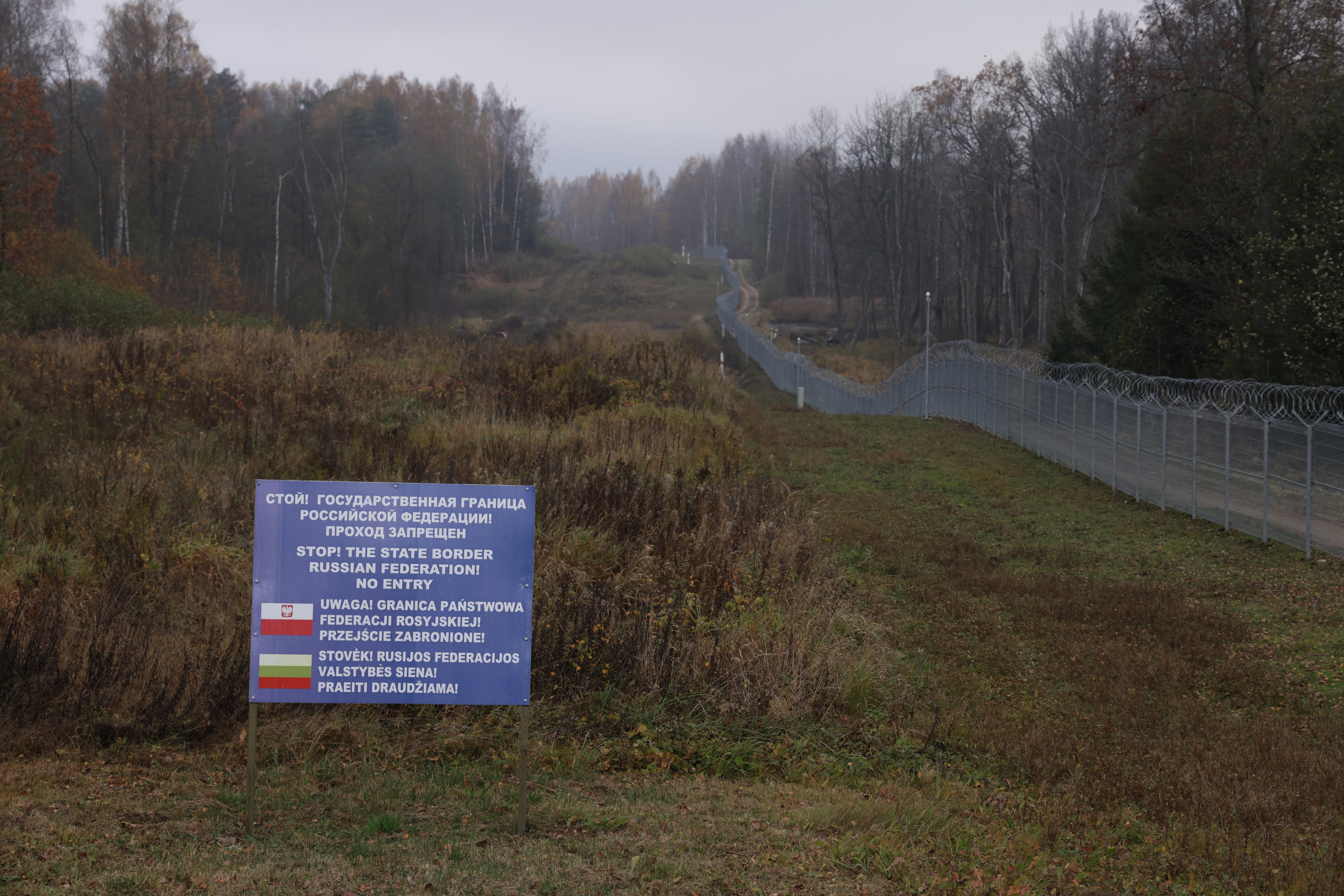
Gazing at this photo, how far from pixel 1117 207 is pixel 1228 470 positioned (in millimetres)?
31706

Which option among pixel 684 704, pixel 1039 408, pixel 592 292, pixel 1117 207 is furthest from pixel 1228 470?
pixel 592 292

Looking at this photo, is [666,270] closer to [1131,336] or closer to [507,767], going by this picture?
[1131,336]

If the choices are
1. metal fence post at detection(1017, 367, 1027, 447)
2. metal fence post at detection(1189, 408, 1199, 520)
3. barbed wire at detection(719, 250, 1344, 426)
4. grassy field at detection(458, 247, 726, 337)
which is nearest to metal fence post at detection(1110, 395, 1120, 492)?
barbed wire at detection(719, 250, 1344, 426)

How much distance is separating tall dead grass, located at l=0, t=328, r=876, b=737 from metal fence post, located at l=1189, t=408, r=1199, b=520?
22.3ft

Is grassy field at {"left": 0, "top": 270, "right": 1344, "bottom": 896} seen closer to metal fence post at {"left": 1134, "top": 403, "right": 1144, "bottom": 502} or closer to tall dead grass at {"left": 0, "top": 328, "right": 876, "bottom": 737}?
tall dead grass at {"left": 0, "top": 328, "right": 876, "bottom": 737}

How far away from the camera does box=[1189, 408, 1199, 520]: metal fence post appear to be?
51.3 ft

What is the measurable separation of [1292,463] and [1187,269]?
12.3m

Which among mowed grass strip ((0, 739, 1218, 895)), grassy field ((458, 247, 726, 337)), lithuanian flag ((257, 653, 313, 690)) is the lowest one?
mowed grass strip ((0, 739, 1218, 895))

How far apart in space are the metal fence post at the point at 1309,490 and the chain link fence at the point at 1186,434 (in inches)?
0.6

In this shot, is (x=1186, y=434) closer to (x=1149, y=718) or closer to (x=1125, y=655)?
(x=1125, y=655)

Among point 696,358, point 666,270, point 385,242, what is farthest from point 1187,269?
point 666,270

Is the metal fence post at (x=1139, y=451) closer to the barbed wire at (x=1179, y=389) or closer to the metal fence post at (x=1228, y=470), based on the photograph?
the barbed wire at (x=1179, y=389)

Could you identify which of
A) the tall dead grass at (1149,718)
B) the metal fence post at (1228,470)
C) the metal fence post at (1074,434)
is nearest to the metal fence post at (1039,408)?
the metal fence post at (1074,434)

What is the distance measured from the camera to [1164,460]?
16.8 metres
